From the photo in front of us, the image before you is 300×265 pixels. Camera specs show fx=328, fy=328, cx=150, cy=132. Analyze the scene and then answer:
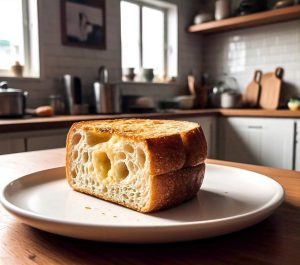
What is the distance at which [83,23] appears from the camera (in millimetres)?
2766

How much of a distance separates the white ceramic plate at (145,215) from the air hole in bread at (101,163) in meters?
0.05

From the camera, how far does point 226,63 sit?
3732 millimetres

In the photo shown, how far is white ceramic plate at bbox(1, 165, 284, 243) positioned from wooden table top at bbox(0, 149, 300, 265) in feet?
0.06

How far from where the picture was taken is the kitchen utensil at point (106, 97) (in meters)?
2.45

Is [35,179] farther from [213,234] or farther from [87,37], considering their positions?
[87,37]

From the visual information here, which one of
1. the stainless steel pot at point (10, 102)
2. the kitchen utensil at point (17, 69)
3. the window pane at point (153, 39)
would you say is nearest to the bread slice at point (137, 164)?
the stainless steel pot at point (10, 102)

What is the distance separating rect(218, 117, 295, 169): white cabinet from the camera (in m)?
2.62

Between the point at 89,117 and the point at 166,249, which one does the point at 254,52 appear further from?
the point at 166,249

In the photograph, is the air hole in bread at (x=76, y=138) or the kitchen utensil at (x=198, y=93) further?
the kitchen utensil at (x=198, y=93)

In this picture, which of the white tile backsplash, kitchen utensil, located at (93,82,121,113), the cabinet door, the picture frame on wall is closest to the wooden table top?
the cabinet door

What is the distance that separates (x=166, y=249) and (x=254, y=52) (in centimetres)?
339

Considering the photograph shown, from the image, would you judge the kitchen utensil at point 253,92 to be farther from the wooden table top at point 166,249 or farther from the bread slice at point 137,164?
the wooden table top at point 166,249

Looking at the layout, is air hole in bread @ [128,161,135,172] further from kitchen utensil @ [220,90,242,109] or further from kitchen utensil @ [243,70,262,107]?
kitchen utensil @ [243,70,262,107]

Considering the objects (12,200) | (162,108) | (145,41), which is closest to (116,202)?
(12,200)
